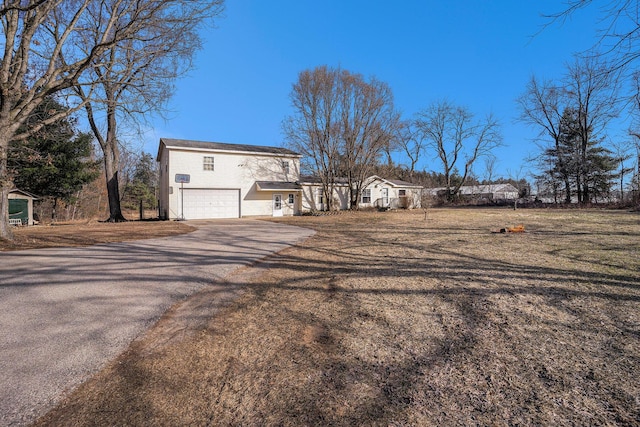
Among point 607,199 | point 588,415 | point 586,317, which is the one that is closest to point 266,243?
point 586,317

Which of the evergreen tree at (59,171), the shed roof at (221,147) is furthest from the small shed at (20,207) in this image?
the shed roof at (221,147)

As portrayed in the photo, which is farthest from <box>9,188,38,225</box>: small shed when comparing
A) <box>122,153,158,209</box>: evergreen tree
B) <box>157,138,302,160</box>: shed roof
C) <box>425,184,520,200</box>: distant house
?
<box>425,184,520,200</box>: distant house

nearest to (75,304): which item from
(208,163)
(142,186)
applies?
(208,163)

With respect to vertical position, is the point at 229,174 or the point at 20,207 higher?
the point at 229,174

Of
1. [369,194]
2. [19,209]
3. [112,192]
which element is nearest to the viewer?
[19,209]

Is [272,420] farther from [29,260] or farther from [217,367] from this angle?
[29,260]

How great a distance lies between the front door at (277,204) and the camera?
74.9 ft

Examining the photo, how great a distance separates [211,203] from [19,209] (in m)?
9.99

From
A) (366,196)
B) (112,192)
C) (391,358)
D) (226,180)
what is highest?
(226,180)

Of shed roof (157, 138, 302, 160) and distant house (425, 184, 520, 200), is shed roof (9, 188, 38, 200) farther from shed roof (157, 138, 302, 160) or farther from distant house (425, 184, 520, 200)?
distant house (425, 184, 520, 200)

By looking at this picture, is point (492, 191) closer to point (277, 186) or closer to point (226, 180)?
point (277, 186)

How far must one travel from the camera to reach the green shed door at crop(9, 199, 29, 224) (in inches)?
642

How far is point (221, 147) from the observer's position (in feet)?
70.8

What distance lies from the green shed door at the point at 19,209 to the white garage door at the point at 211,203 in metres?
8.20
